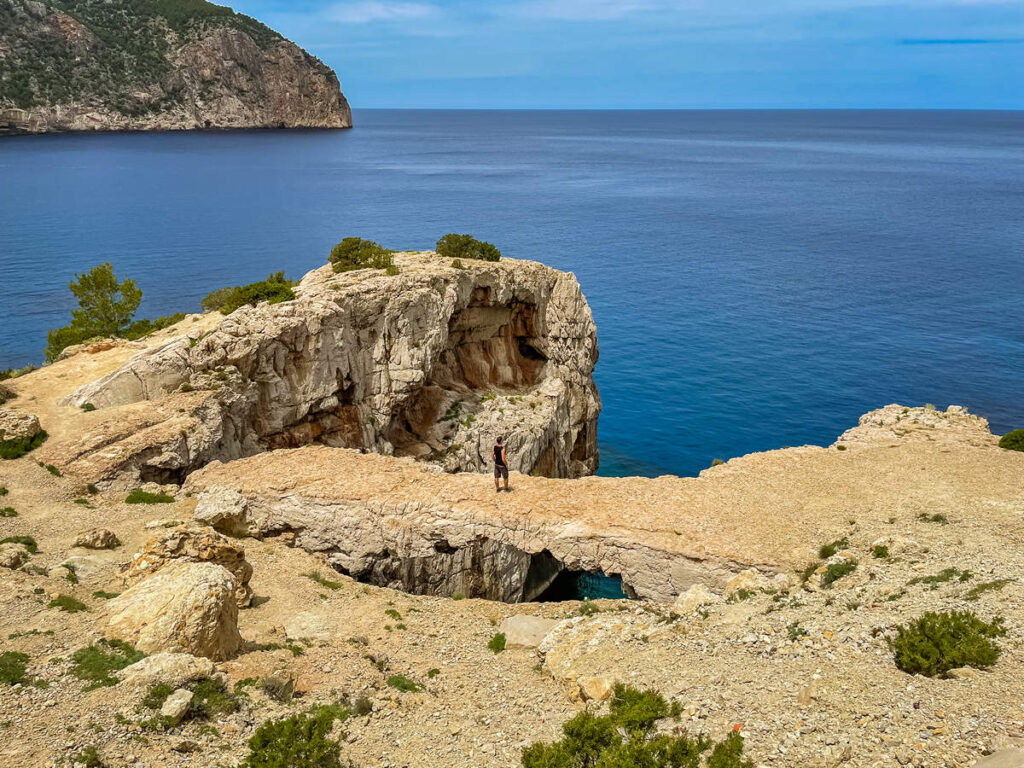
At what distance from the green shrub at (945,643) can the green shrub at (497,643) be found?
33.4ft

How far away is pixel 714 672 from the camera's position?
17.2 m

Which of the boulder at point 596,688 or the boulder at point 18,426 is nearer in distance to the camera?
the boulder at point 596,688

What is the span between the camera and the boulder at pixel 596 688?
17.1 metres

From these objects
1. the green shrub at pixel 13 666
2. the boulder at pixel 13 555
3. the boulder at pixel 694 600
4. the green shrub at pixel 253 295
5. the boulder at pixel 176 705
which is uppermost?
the green shrub at pixel 253 295

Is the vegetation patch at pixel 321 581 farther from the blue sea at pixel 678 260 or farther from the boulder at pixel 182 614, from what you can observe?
the blue sea at pixel 678 260

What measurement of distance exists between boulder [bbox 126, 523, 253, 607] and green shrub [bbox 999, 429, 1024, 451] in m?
Answer: 32.4

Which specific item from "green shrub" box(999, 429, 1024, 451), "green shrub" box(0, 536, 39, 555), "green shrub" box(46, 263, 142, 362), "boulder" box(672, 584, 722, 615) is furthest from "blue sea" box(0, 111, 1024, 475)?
"green shrub" box(0, 536, 39, 555)

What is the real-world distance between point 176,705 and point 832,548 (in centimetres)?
1958

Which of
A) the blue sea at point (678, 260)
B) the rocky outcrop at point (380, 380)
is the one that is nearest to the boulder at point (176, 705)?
the rocky outcrop at point (380, 380)

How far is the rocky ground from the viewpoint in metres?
14.5

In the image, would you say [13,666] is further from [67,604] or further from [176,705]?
[176,705]

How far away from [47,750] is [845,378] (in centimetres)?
6500

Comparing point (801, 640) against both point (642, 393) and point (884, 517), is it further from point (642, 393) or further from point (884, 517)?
point (642, 393)

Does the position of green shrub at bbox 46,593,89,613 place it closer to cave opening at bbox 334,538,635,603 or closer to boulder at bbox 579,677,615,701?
cave opening at bbox 334,538,635,603
